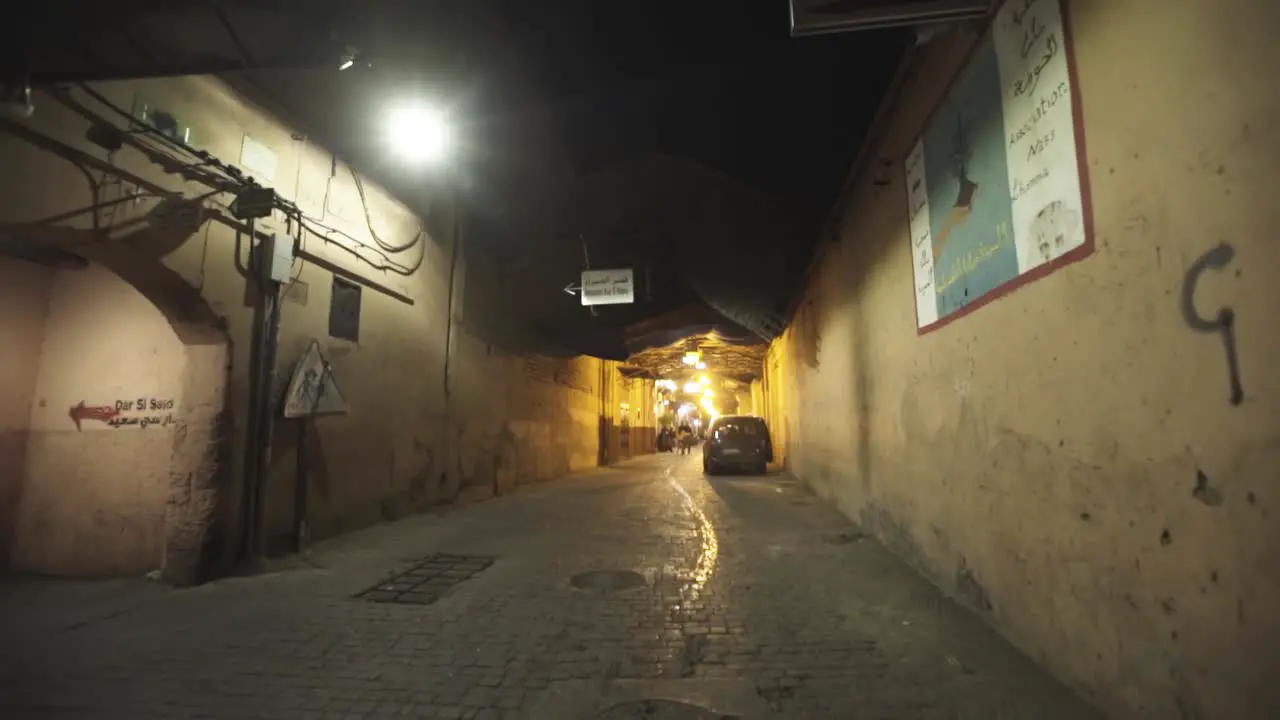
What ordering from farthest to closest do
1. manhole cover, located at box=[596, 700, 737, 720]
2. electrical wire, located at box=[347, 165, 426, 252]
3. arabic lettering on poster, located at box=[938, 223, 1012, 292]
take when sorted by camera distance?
electrical wire, located at box=[347, 165, 426, 252], arabic lettering on poster, located at box=[938, 223, 1012, 292], manhole cover, located at box=[596, 700, 737, 720]

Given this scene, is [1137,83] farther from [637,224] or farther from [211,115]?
[637,224]

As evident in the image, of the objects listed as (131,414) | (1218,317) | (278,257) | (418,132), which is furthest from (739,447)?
(1218,317)

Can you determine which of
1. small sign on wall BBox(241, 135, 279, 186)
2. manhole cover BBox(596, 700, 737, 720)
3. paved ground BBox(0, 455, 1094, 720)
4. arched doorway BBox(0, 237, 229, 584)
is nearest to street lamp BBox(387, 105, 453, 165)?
small sign on wall BBox(241, 135, 279, 186)

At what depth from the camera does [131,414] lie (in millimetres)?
6164

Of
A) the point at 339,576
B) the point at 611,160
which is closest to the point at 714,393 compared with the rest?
the point at 611,160

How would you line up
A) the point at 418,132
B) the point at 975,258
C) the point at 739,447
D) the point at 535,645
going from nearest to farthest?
the point at 535,645 < the point at 975,258 < the point at 418,132 < the point at 739,447

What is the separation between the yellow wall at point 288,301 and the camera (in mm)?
4855

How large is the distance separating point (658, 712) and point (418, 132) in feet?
24.4

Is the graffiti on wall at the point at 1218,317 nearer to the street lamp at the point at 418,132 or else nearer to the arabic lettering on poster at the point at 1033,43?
the arabic lettering on poster at the point at 1033,43

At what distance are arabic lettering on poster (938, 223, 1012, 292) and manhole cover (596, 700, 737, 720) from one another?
3.28 meters

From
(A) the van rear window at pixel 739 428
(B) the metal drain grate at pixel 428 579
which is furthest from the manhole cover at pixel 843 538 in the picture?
(A) the van rear window at pixel 739 428

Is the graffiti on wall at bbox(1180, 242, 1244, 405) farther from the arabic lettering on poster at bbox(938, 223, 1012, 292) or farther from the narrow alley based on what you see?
the arabic lettering on poster at bbox(938, 223, 1012, 292)

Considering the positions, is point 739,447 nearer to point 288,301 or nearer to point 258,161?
point 288,301

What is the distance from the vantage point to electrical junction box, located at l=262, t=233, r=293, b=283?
6.37 m
